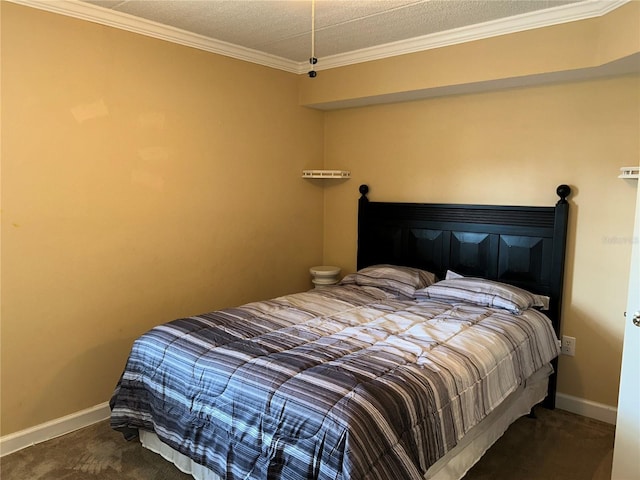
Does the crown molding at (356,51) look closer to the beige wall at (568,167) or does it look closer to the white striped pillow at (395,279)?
the beige wall at (568,167)

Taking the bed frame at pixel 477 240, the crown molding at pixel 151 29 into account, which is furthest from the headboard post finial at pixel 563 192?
the crown molding at pixel 151 29

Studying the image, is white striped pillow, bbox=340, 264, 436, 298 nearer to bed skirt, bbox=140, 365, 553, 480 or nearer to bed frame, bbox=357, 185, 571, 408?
bed frame, bbox=357, 185, 571, 408

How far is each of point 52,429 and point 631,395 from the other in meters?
2.91

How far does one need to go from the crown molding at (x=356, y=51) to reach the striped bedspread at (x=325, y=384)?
1.69 m

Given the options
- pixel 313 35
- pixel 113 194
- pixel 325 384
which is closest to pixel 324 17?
pixel 313 35

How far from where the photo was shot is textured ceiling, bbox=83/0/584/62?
8.32 feet

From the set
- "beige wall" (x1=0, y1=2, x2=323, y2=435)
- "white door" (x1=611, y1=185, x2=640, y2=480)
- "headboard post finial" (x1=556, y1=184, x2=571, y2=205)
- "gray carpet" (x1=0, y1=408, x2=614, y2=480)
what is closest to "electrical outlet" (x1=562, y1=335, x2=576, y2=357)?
"gray carpet" (x1=0, y1=408, x2=614, y2=480)

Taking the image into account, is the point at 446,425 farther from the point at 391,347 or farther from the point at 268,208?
the point at 268,208

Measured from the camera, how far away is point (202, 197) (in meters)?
3.26

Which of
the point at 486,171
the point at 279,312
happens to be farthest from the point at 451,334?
the point at 486,171

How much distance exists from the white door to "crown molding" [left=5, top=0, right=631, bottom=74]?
4.26 feet

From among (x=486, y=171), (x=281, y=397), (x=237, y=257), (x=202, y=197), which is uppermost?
(x=486, y=171)

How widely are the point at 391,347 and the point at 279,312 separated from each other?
0.81 metres

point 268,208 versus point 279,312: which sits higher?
point 268,208
